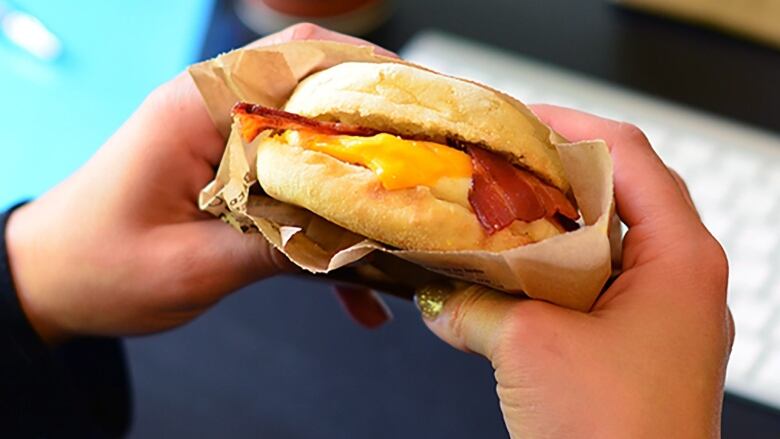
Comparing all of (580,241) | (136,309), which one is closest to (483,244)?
(580,241)

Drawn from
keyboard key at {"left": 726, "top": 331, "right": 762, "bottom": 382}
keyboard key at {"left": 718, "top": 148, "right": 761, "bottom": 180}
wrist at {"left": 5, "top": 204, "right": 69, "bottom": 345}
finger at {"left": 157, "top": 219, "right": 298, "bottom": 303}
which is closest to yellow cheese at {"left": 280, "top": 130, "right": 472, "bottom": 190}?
finger at {"left": 157, "top": 219, "right": 298, "bottom": 303}

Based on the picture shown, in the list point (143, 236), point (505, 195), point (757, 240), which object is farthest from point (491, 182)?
point (757, 240)

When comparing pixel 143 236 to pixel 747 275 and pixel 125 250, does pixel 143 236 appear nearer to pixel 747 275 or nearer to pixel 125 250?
pixel 125 250

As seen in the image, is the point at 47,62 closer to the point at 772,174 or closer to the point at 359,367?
the point at 359,367

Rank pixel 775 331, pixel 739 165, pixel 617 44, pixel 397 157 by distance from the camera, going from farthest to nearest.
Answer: pixel 617 44, pixel 739 165, pixel 775 331, pixel 397 157

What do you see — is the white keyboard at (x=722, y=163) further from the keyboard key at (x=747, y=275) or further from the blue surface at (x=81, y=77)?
the blue surface at (x=81, y=77)

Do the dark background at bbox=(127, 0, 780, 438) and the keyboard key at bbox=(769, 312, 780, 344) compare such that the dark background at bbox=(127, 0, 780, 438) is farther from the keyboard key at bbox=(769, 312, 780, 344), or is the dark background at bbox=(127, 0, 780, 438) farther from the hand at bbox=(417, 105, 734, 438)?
the hand at bbox=(417, 105, 734, 438)
